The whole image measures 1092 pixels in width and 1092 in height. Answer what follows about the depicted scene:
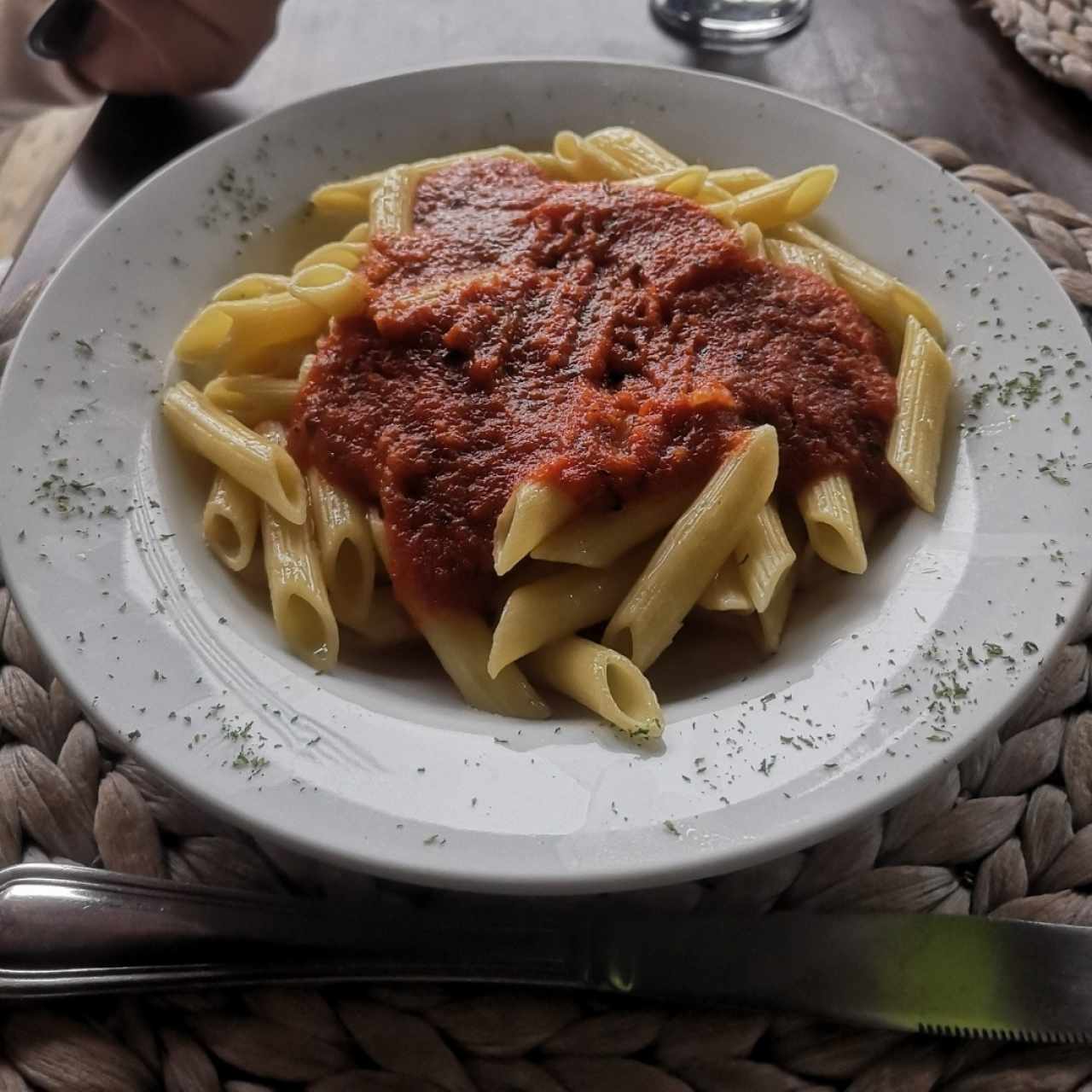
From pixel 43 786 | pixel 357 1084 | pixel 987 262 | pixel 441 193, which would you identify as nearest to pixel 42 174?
pixel 441 193

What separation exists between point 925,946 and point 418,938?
0.69 meters

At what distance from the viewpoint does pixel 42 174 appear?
4.79 metres

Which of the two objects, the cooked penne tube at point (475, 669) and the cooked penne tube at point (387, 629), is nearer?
the cooked penne tube at point (475, 669)

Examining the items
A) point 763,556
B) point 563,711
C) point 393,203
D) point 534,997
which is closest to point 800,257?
point 763,556

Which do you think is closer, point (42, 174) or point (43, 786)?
point (43, 786)

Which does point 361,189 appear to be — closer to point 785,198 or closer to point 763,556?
point 785,198

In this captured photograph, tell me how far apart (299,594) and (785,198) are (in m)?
1.31

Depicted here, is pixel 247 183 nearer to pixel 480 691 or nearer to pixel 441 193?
pixel 441 193

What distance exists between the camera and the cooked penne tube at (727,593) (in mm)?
1870

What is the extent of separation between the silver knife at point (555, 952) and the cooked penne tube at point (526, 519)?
57 centimetres

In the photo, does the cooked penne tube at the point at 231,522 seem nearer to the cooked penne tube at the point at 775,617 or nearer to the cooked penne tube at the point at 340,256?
the cooked penne tube at the point at 340,256

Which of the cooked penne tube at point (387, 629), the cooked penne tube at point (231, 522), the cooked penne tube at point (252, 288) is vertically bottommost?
the cooked penne tube at point (387, 629)

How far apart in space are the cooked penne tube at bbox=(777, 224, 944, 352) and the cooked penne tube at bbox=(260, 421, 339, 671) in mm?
1197

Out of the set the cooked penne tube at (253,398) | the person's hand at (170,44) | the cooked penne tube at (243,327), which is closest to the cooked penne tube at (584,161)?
the cooked penne tube at (243,327)
